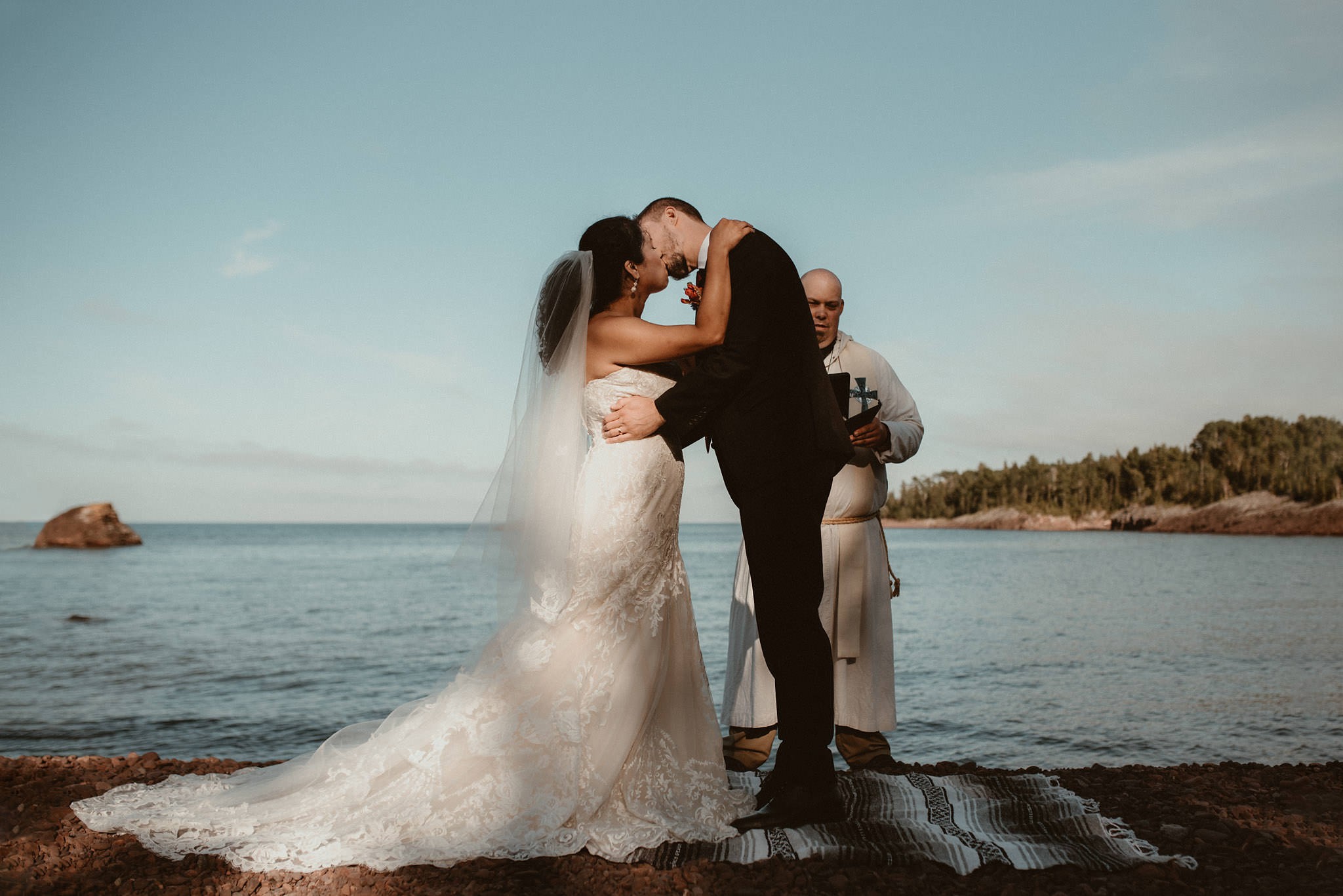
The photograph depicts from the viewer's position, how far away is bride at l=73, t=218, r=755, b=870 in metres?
3.13

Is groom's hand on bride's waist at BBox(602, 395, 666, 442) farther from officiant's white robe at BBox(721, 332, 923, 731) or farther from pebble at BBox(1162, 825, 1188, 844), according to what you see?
pebble at BBox(1162, 825, 1188, 844)

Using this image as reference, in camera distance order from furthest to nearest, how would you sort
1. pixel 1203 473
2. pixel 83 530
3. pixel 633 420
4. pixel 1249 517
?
pixel 1203 473, pixel 1249 517, pixel 83 530, pixel 633 420

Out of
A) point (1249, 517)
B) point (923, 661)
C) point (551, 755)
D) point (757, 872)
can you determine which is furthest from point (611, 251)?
point (1249, 517)

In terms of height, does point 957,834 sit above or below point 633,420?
below

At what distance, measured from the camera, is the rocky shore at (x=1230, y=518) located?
200ft

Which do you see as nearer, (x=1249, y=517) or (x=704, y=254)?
(x=704, y=254)

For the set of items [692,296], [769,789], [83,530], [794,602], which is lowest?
[83,530]

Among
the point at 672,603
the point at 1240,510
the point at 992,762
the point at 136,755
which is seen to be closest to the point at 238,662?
the point at 136,755

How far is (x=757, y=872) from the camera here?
287 cm

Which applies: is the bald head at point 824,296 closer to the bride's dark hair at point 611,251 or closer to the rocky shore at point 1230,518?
the bride's dark hair at point 611,251

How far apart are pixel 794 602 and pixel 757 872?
3.11 ft

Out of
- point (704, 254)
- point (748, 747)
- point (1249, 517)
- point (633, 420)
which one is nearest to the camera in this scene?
point (633, 420)

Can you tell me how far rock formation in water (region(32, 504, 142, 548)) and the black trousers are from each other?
218 feet

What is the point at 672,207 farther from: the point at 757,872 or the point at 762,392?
the point at 757,872
